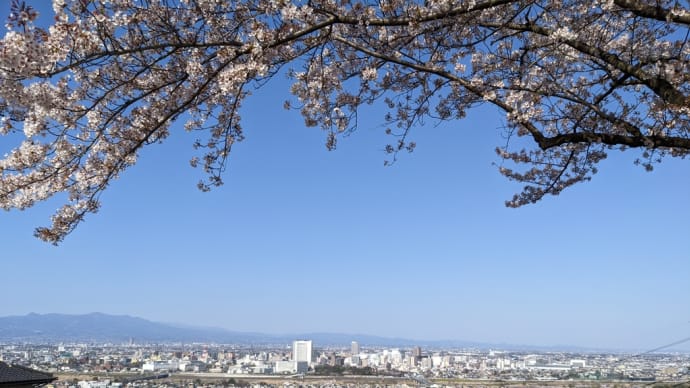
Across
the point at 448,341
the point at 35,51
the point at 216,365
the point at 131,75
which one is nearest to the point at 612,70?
the point at 131,75

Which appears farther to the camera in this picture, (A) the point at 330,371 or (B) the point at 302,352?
(B) the point at 302,352

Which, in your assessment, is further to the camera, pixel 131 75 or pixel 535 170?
pixel 535 170

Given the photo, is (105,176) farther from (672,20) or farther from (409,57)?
(672,20)

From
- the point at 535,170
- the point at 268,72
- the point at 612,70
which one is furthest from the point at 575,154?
the point at 268,72

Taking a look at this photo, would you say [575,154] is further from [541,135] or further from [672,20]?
[672,20]

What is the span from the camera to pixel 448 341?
413 feet

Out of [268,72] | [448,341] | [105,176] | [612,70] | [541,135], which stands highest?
[612,70]

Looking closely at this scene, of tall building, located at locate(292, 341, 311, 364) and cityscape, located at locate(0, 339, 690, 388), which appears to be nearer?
cityscape, located at locate(0, 339, 690, 388)

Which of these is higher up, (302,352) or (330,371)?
(302,352)

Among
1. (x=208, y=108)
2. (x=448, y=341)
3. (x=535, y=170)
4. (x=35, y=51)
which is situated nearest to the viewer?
(x=35, y=51)

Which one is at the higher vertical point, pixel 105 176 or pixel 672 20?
pixel 672 20

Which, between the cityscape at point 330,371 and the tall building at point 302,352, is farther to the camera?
the tall building at point 302,352

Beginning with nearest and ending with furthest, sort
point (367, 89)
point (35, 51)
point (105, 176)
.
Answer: point (35, 51) → point (105, 176) → point (367, 89)

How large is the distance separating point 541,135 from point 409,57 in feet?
2.38
